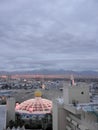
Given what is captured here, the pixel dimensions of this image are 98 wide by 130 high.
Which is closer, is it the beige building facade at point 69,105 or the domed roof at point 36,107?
the beige building facade at point 69,105

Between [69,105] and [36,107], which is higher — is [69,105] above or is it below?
above

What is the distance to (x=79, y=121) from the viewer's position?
32.0 m

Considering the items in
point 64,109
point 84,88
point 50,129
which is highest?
point 84,88

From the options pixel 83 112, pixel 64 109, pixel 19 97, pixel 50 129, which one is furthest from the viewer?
pixel 19 97

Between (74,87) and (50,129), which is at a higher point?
(74,87)

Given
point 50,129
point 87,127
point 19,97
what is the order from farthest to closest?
point 19,97 → point 50,129 → point 87,127

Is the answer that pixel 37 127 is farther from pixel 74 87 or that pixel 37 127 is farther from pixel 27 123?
pixel 74 87

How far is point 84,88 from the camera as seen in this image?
3797 cm

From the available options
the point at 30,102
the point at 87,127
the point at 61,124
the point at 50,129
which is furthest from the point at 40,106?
the point at 87,127

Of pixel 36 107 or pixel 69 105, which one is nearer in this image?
pixel 69 105

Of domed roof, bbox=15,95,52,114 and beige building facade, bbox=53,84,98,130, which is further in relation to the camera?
domed roof, bbox=15,95,52,114

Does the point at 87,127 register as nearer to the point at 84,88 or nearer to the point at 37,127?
the point at 84,88

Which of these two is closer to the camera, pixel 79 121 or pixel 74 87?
pixel 79 121

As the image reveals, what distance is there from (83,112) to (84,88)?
7.04 m
